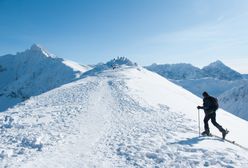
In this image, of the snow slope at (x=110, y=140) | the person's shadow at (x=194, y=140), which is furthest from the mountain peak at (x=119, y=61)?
the person's shadow at (x=194, y=140)

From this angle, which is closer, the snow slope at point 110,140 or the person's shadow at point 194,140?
the snow slope at point 110,140

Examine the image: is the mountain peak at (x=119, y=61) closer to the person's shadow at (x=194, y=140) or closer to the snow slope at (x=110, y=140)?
the snow slope at (x=110, y=140)

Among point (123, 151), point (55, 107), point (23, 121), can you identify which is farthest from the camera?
point (55, 107)

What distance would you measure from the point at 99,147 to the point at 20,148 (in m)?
4.16

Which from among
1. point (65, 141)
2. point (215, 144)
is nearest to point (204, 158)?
point (215, 144)

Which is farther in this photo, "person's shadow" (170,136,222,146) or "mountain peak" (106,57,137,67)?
"mountain peak" (106,57,137,67)

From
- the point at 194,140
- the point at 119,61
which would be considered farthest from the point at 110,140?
the point at 119,61

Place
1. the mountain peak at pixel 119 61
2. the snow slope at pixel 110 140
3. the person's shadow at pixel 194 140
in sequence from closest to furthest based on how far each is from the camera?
the snow slope at pixel 110 140 < the person's shadow at pixel 194 140 < the mountain peak at pixel 119 61

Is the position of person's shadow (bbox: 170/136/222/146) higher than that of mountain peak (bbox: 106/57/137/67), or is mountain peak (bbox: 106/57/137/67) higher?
mountain peak (bbox: 106/57/137/67)

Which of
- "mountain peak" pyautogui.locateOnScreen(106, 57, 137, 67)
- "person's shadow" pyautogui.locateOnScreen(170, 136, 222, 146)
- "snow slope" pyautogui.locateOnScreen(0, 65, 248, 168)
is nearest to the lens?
"snow slope" pyautogui.locateOnScreen(0, 65, 248, 168)

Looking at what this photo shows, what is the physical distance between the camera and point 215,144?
1533cm

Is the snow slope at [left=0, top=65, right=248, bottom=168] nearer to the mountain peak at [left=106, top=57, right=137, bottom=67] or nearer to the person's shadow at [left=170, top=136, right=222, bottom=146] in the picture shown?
the person's shadow at [left=170, top=136, right=222, bottom=146]

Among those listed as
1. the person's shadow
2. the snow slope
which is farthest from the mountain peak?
the person's shadow

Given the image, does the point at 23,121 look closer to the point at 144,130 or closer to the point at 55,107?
the point at 55,107
